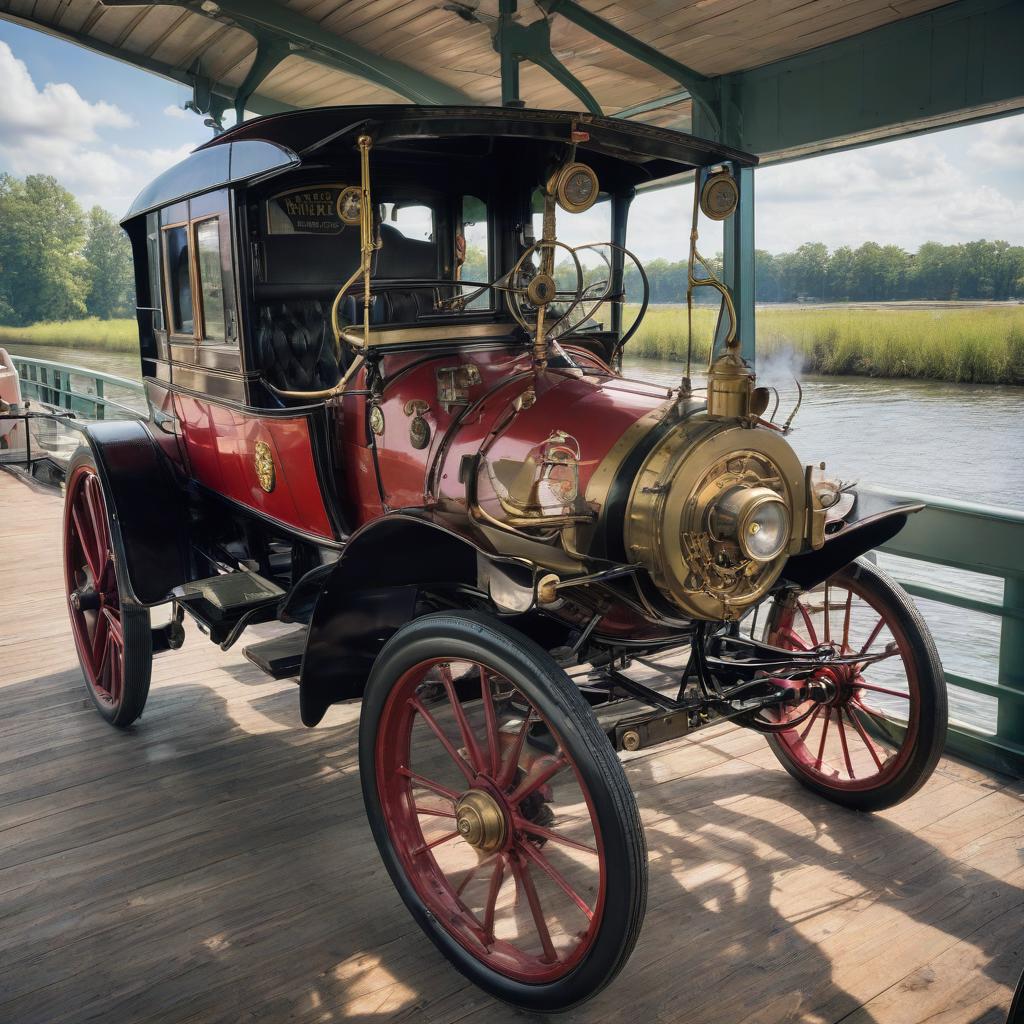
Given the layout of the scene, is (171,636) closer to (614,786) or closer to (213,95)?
(614,786)

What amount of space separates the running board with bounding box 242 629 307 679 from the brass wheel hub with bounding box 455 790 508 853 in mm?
670

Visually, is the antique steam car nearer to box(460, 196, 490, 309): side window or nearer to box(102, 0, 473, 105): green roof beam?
box(460, 196, 490, 309): side window

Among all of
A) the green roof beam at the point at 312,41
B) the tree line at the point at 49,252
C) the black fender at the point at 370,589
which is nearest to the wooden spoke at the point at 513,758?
the black fender at the point at 370,589

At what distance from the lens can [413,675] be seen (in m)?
2.15

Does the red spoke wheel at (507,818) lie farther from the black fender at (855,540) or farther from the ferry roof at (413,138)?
the ferry roof at (413,138)

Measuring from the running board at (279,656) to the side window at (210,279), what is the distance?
97cm

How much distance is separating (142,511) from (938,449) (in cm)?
262

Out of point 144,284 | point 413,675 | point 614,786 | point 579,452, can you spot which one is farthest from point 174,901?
point 144,284

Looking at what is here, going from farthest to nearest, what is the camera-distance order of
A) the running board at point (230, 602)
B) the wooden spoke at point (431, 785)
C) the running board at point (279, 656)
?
1. the running board at point (230, 602)
2. the running board at point (279, 656)
3. the wooden spoke at point (431, 785)

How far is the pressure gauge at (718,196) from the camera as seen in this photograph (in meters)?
2.35

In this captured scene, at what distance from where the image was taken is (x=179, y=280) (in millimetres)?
3301

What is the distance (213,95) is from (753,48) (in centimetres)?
301

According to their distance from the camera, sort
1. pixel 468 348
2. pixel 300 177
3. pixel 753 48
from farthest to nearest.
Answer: pixel 753 48, pixel 300 177, pixel 468 348

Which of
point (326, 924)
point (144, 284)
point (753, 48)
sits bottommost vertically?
point (326, 924)
